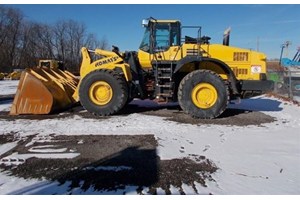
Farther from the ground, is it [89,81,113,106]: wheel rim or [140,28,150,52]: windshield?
[140,28,150,52]: windshield

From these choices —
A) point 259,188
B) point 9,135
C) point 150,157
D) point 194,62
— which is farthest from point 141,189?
point 194,62

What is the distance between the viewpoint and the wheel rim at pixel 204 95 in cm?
822

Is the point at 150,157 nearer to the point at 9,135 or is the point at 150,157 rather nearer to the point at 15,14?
the point at 9,135

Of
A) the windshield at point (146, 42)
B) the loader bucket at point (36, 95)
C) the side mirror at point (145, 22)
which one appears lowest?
the loader bucket at point (36, 95)

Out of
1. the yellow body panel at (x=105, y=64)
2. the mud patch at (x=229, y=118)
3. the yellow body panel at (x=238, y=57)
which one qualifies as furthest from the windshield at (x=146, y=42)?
the mud patch at (x=229, y=118)

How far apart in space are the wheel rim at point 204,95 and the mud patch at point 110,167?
2.86 meters

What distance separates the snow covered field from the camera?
3907 mm

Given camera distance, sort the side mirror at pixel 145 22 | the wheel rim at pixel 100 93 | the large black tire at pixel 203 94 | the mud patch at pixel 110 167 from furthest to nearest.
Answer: the side mirror at pixel 145 22, the wheel rim at pixel 100 93, the large black tire at pixel 203 94, the mud patch at pixel 110 167

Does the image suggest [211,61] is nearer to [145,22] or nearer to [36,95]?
[145,22]

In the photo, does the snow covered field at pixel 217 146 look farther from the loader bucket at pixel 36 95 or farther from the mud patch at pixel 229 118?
the loader bucket at pixel 36 95

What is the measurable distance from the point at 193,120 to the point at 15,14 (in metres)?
73.1

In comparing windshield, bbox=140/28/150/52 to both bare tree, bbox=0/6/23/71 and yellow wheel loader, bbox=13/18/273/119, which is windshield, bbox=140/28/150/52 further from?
bare tree, bbox=0/6/23/71

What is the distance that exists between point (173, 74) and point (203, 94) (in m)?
1.08

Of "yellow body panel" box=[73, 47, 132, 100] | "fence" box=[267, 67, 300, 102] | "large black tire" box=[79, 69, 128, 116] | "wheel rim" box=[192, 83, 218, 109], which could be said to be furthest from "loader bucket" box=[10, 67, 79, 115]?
"fence" box=[267, 67, 300, 102]
